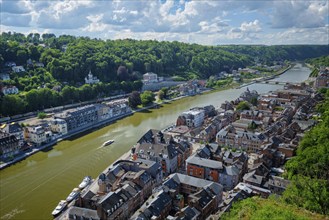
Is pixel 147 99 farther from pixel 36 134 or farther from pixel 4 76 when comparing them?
pixel 4 76

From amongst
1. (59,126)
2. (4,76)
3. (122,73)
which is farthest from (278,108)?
(4,76)

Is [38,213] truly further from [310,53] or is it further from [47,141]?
[310,53]

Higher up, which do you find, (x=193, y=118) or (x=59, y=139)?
(x=193, y=118)

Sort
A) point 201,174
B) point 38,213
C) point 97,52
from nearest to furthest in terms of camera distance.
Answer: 1. point 38,213
2. point 201,174
3. point 97,52

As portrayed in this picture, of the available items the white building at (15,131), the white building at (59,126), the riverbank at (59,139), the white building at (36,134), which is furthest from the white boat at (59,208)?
the white building at (59,126)

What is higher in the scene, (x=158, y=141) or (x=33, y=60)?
(x=33, y=60)

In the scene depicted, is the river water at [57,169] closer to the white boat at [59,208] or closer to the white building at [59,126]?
the white boat at [59,208]

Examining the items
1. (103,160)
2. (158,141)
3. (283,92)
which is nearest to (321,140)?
(158,141)
